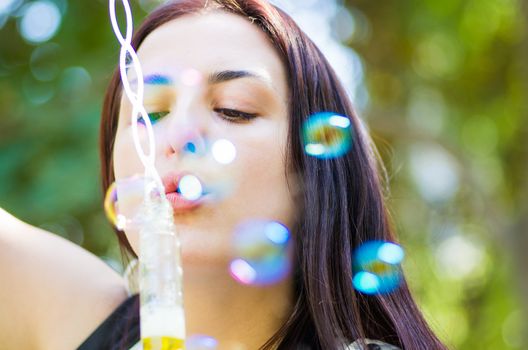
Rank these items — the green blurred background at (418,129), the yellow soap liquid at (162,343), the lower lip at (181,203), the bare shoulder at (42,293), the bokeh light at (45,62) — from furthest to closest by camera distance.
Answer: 1. the bokeh light at (45,62)
2. the green blurred background at (418,129)
3. the bare shoulder at (42,293)
4. the lower lip at (181,203)
5. the yellow soap liquid at (162,343)

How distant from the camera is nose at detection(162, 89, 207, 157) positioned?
1.30m

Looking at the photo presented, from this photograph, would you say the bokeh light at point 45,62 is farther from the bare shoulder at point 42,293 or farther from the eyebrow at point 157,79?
the eyebrow at point 157,79

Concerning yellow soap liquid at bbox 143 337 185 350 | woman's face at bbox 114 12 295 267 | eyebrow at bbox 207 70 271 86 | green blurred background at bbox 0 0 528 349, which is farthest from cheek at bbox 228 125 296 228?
green blurred background at bbox 0 0 528 349

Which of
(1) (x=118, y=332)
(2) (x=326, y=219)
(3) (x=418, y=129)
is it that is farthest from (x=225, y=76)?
(3) (x=418, y=129)

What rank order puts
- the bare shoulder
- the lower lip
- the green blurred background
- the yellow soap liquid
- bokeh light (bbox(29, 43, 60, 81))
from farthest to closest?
bokeh light (bbox(29, 43, 60, 81)) < the green blurred background < the bare shoulder < the lower lip < the yellow soap liquid

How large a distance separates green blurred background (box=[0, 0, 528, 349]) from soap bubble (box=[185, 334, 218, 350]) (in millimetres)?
1328

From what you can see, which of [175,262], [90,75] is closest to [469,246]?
[90,75]

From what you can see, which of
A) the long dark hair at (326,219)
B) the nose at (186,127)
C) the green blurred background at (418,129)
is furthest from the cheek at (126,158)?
the green blurred background at (418,129)

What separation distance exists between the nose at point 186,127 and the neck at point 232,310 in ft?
0.67

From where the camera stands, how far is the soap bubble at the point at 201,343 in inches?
56.8

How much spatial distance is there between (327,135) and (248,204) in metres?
0.21

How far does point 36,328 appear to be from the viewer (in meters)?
1.61

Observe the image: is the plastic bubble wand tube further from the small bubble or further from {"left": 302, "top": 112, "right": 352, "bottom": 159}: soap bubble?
{"left": 302, "top": 112, "right": 352, "bottom": 159}: soap bubble

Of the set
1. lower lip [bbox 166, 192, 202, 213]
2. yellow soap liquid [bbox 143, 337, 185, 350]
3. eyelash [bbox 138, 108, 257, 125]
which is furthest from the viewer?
eyelash [bbox 138, 108, 257, 125]
